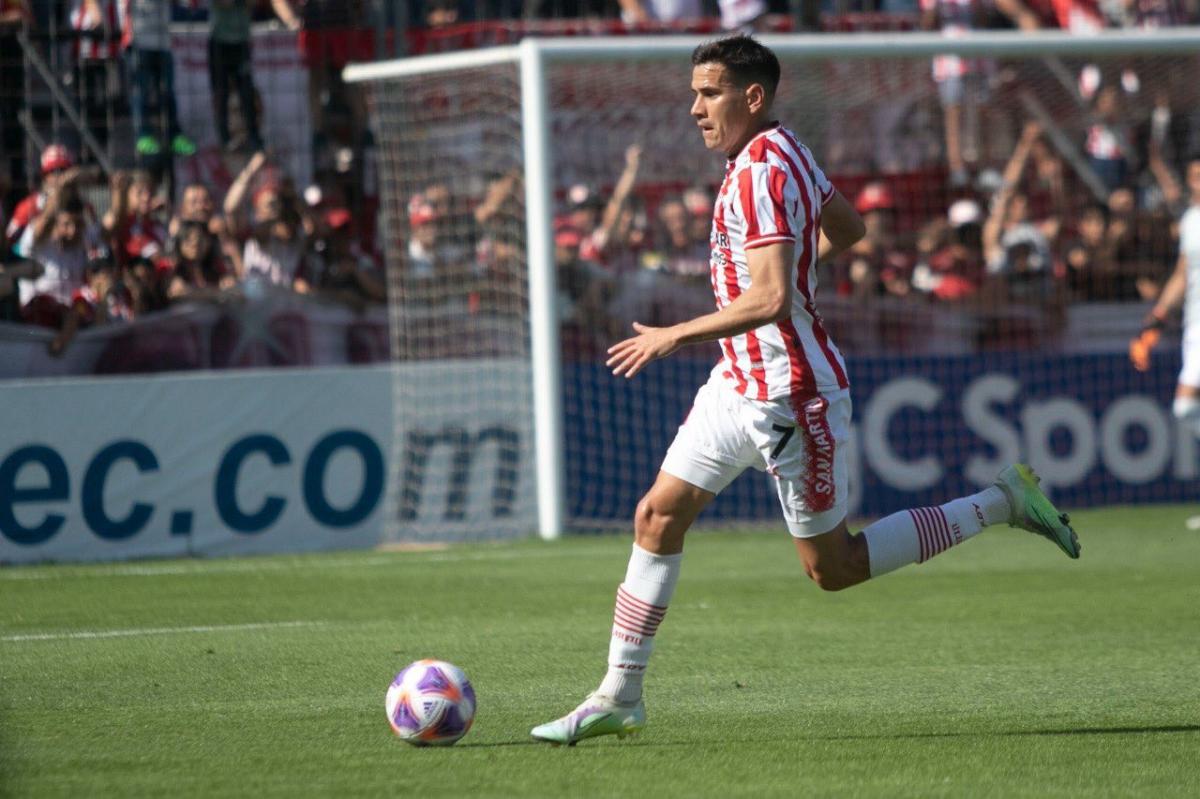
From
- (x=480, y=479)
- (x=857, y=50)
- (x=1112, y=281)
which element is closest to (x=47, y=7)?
(x=480, y=479)

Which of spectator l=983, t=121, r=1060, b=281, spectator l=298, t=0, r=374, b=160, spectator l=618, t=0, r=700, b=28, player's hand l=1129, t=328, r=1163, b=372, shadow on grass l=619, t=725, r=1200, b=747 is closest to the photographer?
shadow on grass l=619, t=725, r=1200, b=747

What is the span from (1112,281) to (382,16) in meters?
6.61

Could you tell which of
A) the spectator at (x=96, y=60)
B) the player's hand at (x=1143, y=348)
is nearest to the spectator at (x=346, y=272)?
the spectator at (x=96, y=60)

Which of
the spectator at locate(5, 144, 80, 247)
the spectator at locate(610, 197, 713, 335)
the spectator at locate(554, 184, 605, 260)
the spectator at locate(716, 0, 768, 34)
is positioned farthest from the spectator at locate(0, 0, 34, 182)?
the spectator at locate(716, 0, 768, 34)

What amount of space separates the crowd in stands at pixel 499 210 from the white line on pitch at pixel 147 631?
14.9 ft

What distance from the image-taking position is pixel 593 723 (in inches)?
229

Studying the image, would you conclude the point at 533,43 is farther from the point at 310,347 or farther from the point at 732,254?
the point at 732,254

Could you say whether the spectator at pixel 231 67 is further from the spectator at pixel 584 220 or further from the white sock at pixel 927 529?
the white sock at pixel 927 529

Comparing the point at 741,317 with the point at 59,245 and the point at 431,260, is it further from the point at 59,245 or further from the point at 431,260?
the point at 431,260

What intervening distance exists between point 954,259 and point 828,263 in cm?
243

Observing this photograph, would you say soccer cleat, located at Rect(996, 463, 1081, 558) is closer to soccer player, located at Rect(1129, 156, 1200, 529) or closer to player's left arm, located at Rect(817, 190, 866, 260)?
player's left arm, located at Rect(817, 190, 866, 260)

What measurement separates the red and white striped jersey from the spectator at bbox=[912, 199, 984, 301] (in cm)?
1022

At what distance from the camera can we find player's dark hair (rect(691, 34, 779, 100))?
5973 millimetres

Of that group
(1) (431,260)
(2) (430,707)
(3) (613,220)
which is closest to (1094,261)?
(3) (613,220)
